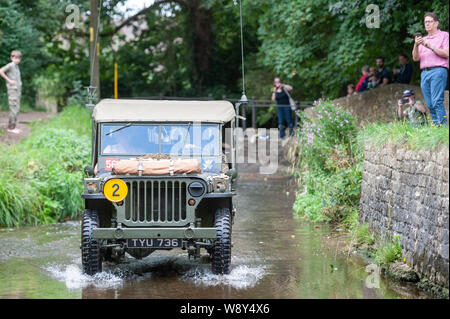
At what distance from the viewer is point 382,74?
60.3 ft

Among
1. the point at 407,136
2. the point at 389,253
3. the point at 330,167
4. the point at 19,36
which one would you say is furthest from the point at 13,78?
the point at 389,253

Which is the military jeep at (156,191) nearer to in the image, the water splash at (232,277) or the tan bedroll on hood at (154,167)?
the tan bedroll on hood at (154,167)

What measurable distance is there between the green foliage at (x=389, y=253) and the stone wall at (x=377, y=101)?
7324 millimetres

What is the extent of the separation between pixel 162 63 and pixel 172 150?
22.6 m

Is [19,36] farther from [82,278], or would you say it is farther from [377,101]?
[82,278]

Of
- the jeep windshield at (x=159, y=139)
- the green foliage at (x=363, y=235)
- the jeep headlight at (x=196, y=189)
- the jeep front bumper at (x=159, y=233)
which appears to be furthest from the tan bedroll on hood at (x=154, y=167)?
the green foliage at (x=363, y=235)

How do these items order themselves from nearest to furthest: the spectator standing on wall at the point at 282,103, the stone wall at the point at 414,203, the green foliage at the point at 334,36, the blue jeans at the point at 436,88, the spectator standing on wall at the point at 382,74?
the stone wall at the point at 414,203 < the blue jeans at the point at 436,88 < the green foliage at the point at 334,36 < the spectator standing on wall at the point at 382,74 < the spectator standing on wall at the point at 282,103

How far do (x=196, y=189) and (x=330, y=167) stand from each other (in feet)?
16.8

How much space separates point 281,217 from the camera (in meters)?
14.0

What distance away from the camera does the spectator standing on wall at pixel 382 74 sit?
18.2 metres

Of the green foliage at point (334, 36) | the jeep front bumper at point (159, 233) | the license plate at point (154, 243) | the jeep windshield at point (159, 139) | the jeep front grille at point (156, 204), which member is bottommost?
the license plate at point (154, 243)
